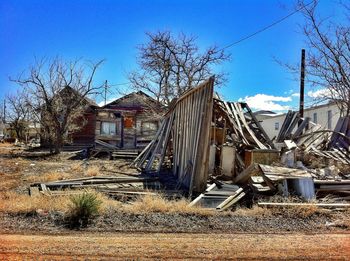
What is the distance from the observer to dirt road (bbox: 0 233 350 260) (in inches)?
177

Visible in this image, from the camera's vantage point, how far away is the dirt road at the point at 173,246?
4.49 m

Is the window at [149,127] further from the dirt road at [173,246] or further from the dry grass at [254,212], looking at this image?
the dirt road at [173,246]

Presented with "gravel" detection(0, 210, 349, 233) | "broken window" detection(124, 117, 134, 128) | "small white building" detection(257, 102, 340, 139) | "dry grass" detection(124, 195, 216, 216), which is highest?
"small white building" detection(257, 102, 340, 139)

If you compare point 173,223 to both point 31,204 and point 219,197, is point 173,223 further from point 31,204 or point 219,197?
point 31,204

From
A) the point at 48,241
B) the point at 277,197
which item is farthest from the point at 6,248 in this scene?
the point at 277,197

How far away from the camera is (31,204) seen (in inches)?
283

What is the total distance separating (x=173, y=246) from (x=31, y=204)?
147 inches

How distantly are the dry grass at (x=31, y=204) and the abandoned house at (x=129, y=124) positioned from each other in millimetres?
16986

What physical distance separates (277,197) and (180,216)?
2614 mm

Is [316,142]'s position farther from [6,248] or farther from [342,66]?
[6,248]

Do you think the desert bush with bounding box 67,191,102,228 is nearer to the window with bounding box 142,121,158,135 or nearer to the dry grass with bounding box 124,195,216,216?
the dry grass with bounding box 124,195,216,216

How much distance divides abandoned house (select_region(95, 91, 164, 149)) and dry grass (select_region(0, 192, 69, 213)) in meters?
17.0

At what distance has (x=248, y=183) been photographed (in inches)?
353

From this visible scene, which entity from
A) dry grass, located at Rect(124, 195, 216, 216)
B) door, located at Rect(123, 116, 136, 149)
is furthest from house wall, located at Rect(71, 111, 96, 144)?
dry grass, located at Rect(124, 195, 216, 216)
